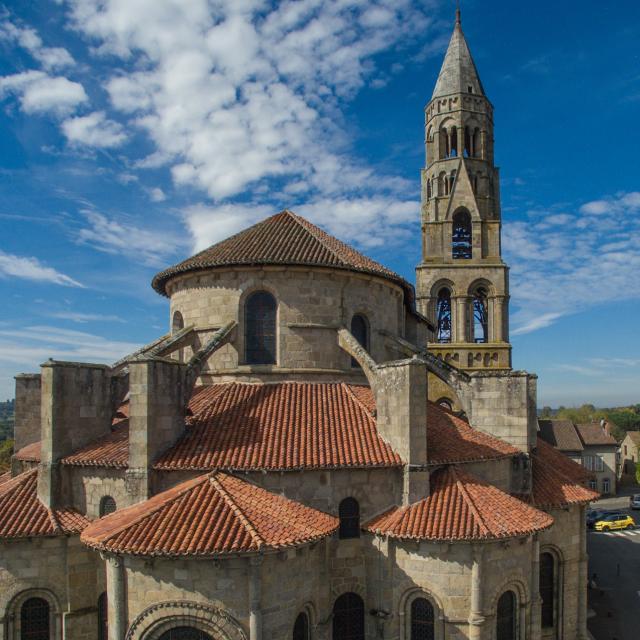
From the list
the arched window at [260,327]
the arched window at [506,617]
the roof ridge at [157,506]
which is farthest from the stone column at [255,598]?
the arched window at [260,327]

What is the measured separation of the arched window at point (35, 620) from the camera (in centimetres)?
1543

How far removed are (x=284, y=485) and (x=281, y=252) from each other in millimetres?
7572

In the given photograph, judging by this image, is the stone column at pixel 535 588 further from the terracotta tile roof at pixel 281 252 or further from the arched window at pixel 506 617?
the terracotta tile roof at pixel 281 252

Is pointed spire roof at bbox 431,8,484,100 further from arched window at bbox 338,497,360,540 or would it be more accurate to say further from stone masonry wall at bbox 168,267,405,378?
arched window at bbox 338,497,360,540

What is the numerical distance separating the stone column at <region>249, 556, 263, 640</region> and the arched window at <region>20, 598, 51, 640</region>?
665 centimetres

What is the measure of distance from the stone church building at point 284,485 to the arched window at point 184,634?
Answer: 0.16 feet

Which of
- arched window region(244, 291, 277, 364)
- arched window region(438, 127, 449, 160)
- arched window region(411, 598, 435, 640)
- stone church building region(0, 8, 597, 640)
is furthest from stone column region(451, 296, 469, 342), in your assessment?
arched window region(411, 598, 435, 640)

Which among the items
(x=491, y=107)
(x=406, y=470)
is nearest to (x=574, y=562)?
(x=406, y=470)

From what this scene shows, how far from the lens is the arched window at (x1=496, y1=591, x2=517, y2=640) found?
1489 centimetres

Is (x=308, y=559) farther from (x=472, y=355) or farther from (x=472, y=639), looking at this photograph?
(x=472, y=355)

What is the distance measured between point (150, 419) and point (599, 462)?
5801cm

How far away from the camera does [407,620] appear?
48.2 feet

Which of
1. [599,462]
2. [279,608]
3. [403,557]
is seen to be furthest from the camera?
[599,462]

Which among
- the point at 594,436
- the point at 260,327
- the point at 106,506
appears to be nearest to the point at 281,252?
the point at 260,327
